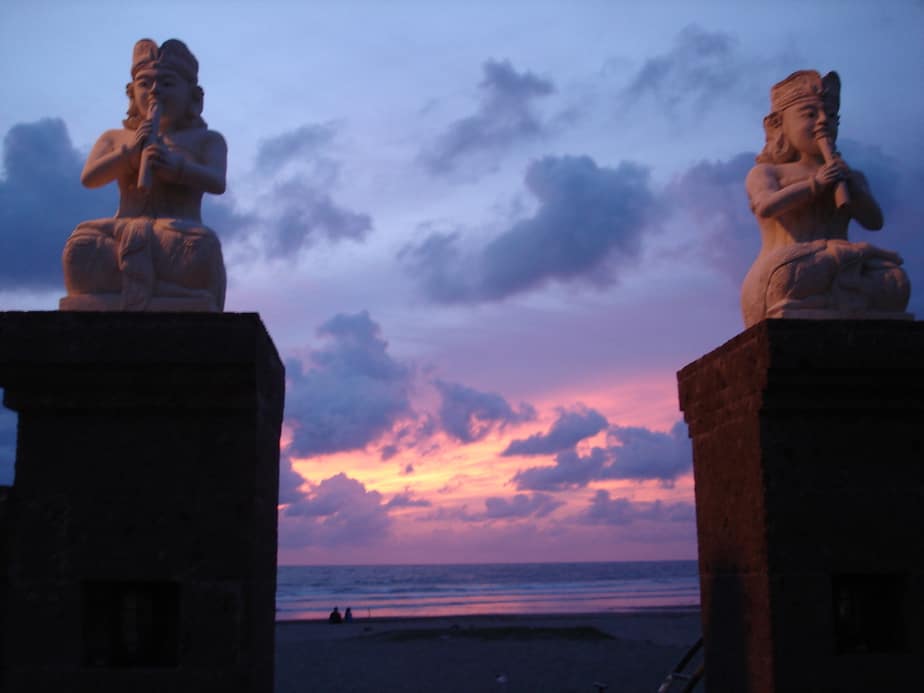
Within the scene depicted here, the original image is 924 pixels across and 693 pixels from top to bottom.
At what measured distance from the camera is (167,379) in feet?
14.5

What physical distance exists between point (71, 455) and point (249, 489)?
850 millimetres

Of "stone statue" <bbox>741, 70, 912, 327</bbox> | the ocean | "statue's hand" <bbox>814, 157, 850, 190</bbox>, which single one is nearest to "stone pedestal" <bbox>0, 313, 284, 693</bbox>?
"stone statue" <bbox>741, 70, 912, 327</bbox>

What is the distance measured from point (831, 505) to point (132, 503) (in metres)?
3.37

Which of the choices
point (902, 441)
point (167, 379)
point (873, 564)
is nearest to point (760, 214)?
point (902, 441)

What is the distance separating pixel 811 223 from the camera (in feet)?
17.7

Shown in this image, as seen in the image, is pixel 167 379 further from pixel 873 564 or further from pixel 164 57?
pixel 873 564

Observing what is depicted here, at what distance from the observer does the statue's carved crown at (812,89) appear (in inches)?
215

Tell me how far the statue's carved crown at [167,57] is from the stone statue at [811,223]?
3221 millimetres

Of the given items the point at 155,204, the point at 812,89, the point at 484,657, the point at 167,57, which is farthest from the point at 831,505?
A: the point at 484,657

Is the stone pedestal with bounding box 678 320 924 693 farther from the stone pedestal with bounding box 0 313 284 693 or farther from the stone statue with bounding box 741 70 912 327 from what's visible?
the stone pedestal with bounding box 0 313 284 693

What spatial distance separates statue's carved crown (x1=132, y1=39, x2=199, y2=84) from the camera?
17.0ft

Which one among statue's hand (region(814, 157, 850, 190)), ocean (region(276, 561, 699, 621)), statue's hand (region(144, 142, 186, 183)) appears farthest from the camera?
ocean (region(276, 561, 699, 621))

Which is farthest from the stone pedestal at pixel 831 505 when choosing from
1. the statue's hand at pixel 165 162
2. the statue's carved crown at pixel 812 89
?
the statue's hand at pixel 165 162

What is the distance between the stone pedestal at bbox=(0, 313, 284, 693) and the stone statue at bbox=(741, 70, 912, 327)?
2.76m
